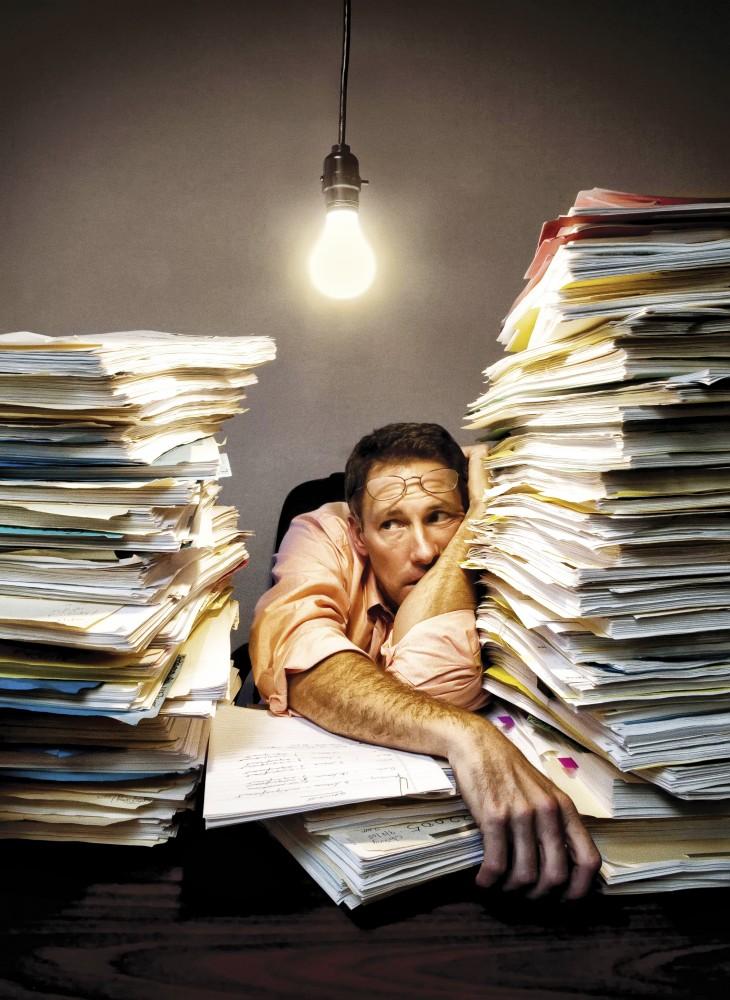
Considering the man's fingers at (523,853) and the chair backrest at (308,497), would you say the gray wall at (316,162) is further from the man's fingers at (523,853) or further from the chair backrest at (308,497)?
the man's fingers at (523,853)

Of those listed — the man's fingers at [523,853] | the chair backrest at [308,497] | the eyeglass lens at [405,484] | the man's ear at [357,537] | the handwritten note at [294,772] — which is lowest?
the man's fingers at [523,853]

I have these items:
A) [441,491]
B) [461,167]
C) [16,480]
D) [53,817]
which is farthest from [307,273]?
[53,817]

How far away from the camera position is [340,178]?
4.27 feet

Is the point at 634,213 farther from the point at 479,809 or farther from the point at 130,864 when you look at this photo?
the point at 130,864

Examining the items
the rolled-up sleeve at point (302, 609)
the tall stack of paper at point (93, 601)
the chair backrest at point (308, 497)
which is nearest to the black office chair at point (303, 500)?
the chair backrest at point (308, 497)

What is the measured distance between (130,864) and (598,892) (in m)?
0.52

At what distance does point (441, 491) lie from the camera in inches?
56.5

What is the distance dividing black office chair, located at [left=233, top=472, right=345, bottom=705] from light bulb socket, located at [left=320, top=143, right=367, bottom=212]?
Answer: 0.61 metres

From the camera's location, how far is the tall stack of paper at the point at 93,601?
2.42ft

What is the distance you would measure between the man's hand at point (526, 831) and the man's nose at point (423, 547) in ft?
1.90

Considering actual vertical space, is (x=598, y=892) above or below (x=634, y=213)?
below

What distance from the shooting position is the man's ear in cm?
150

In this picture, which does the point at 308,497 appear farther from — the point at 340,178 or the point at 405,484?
the point at 340,178

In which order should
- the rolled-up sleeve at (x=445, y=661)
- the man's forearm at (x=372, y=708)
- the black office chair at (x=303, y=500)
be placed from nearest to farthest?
the man's forearm at (x=372, y=708) → the rolled-up sleeve at (x=445, y=661) → the black office chair at (x=303, y=500)
